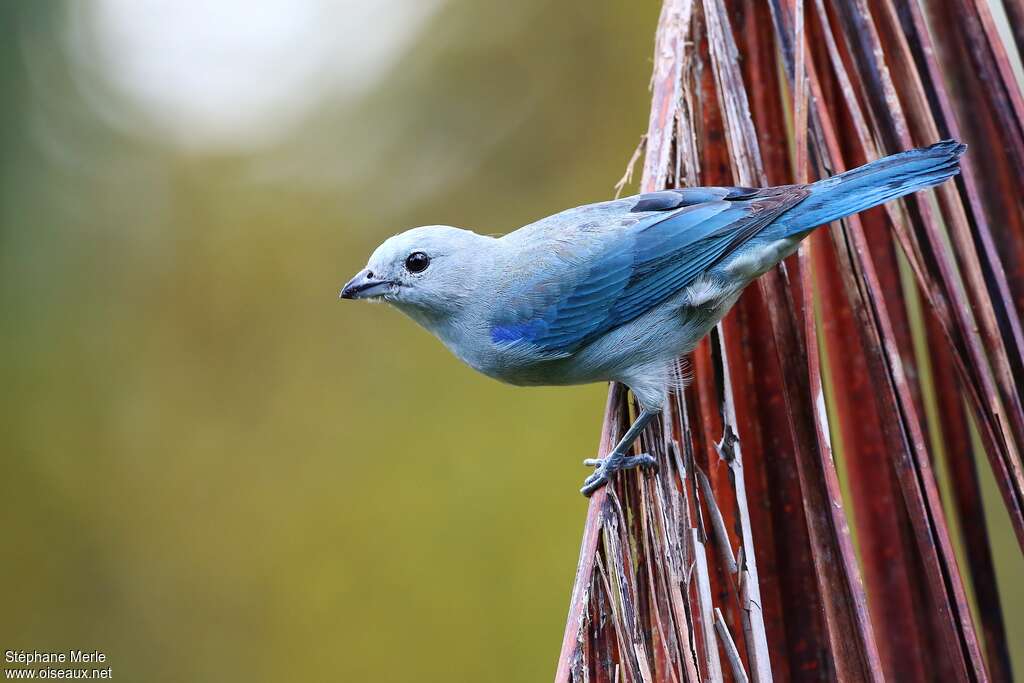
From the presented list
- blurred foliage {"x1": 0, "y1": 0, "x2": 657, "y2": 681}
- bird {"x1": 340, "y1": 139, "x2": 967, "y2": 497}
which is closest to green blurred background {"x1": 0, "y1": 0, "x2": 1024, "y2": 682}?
blurred foliage {"x1": 0, "y1": 0, "x2": 657, "y2": 681}

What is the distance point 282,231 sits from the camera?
8.76m

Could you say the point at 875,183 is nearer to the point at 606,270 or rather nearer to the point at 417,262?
the point at 606,270

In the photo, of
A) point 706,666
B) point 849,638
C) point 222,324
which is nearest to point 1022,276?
point 849,638

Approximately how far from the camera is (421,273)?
366 cm

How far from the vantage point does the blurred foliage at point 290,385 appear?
23.5 ft

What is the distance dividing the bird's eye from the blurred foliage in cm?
377

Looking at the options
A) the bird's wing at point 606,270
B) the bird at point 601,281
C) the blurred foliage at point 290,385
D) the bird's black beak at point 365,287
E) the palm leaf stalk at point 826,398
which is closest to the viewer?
the palm leaf stalk at point 826,398

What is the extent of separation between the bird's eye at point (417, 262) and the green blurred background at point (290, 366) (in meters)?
3.77

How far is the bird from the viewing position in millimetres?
3180

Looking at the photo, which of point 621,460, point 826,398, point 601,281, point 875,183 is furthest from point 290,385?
point 875,183

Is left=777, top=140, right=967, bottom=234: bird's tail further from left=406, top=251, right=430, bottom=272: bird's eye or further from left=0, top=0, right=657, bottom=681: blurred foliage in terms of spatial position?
left=0, top=0, right=657, bottom=681: blurred foliage

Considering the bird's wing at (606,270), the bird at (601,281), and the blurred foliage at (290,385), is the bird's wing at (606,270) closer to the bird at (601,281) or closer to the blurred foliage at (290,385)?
the bird at (601,281)

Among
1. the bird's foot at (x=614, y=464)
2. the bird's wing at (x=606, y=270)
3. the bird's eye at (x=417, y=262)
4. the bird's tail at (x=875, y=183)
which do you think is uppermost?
the bird's eye at (x=417, y=262)

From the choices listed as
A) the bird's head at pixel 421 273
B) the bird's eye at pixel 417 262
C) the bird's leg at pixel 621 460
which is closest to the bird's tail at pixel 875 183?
the bird's leg at pixel 621 460
